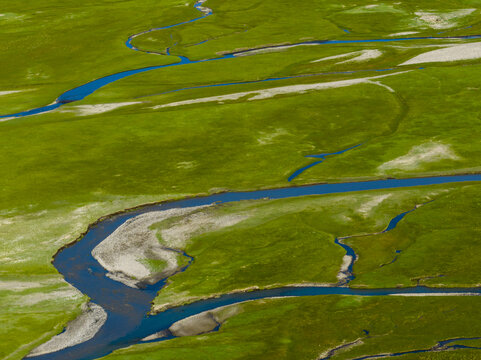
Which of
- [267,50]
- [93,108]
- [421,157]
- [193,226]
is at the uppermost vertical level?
[267,50]

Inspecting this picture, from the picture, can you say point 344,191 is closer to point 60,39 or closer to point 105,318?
point 105,318

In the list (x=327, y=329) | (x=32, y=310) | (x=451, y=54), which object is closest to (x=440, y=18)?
(x=451, y=54)

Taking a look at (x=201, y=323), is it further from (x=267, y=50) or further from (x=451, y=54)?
(x=267, y=50)

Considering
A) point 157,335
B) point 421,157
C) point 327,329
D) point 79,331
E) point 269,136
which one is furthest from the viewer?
point 269,136

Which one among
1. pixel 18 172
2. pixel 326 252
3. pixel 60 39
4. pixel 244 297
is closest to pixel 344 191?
pixel 326 252

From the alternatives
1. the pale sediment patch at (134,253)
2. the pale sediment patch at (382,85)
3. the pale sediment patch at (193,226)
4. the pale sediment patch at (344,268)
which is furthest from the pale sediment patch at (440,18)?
the pale sediment patch at (344,268)

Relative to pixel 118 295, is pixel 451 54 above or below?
above
